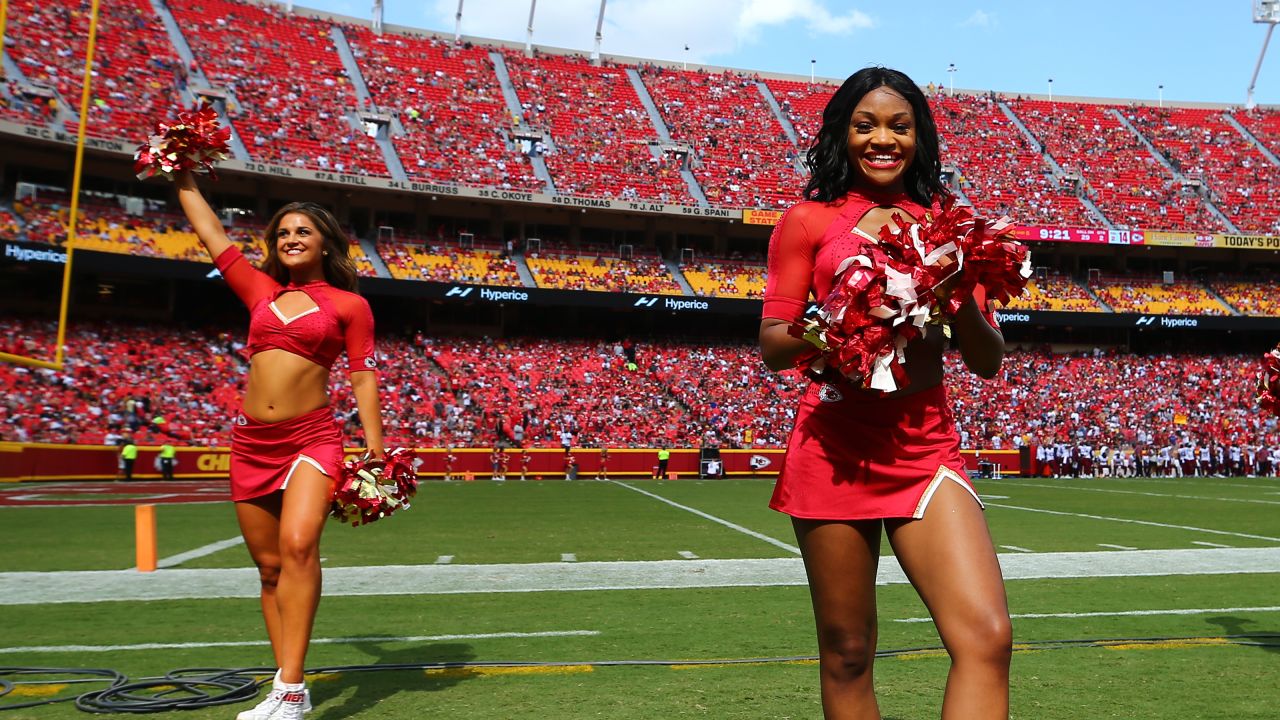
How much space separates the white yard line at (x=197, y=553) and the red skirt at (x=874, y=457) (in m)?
8.50

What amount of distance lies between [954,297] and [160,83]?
125 ft

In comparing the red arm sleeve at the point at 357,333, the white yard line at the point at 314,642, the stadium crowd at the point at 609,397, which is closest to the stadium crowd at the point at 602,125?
the stadium crowd at the point at 609,397

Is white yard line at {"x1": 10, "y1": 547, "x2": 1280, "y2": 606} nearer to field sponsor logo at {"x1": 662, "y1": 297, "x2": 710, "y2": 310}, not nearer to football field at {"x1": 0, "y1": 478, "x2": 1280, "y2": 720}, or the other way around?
football field at {"x1": 0, "y1": 478, "x2": 1280, "y2": 720}

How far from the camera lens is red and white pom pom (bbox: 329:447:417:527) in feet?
14.2

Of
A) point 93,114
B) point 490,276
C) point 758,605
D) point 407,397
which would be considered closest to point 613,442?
point 407,397

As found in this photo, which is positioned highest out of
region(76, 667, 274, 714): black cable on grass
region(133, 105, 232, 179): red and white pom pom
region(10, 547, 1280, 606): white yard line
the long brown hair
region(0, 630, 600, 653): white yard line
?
region(133, 105, 232, 179): red and white pom pom

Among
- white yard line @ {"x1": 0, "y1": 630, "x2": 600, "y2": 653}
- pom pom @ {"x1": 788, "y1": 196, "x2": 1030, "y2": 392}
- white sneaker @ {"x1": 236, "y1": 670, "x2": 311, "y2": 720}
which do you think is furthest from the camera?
white yard line @ {"x1": 0, "y1": 630, "x2": 600, "y2": 653}

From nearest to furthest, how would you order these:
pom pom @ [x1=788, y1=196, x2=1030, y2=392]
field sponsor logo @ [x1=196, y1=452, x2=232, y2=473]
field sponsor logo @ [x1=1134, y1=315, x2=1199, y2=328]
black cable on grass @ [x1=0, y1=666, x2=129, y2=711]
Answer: pom pom @ [x1=788, y1=196, x2=1030, y2=392] < black cable on grass @ [x1=0, y1=666, x2=129, y2=711] < field sponsor logo @ [x1=196, y1=452, x2=232, y2=473] < field sponsor logo @ [x1=1134, y1=315, x2=1199, y2=328]

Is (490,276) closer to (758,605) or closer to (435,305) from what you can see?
(435,305)

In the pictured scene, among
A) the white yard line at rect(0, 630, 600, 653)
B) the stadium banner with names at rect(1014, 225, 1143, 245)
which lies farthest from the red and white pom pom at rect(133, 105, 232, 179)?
the stadium banner with names at rect(1014, 225, 1143, 245)

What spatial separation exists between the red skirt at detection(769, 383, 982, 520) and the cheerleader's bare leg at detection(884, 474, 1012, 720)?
1.8 inches

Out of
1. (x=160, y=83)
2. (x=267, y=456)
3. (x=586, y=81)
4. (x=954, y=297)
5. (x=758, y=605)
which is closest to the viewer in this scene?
(x=954, y=297)

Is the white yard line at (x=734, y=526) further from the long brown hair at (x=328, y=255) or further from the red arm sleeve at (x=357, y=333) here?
the long brown hair at (x=328, y=255)

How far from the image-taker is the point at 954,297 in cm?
238
